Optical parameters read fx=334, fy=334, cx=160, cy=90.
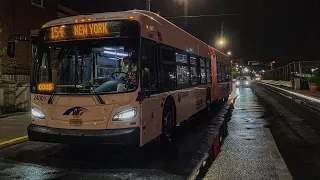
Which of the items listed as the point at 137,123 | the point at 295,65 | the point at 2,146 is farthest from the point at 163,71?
the point at 295,65

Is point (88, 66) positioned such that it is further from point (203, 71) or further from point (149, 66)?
point (203, 71)

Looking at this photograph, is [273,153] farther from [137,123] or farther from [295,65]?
[295,65]

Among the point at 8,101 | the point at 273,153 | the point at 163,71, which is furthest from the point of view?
the point at 8,101

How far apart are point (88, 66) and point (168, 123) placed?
2.61 m

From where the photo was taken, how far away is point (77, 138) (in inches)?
251

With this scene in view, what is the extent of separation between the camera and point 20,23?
17.8 meters

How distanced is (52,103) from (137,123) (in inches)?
71.0

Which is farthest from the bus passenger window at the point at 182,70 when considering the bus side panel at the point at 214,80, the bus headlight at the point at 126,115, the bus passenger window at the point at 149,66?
the bus side panel at the point at 214,80

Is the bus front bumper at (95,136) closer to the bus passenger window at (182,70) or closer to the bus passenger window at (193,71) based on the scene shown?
the bus passenger window at (182,70)

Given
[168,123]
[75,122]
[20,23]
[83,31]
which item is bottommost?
[168,123]

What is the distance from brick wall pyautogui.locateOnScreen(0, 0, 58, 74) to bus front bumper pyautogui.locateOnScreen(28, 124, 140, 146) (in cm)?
1034

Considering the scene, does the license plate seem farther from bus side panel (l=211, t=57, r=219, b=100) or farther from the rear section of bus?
bus side panel (l=211, t=57, r=219, b=100)

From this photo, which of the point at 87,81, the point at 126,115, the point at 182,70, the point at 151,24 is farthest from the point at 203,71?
the point at 126,115

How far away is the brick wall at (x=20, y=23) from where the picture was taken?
54.8ft
